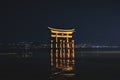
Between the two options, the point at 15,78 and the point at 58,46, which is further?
the point at 58,46

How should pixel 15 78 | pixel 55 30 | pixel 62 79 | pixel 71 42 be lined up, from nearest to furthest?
pixel 62 79 < pixel 15 78 < pixel 55 30 < pixel 71 42

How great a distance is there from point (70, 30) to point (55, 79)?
92.5 feet

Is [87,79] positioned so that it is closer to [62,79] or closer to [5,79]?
[62,79]

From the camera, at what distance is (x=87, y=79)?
1878 centimetres

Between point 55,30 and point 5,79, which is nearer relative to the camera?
point 5,79

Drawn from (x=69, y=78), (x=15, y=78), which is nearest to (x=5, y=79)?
(x=15, y=78)

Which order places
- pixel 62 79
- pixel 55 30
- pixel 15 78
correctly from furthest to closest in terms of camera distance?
pixel 55 30 < pixel 15 78 < pixel 62 79

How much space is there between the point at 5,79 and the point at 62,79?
344 centimetres

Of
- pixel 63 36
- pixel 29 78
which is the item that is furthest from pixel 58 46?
pixel 29 78

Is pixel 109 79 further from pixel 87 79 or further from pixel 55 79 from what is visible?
pixel 55 79

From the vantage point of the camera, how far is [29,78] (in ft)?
64.4

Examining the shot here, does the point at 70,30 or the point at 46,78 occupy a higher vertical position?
the point at 70,30

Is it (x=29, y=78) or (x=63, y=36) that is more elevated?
(x=63, y=36)

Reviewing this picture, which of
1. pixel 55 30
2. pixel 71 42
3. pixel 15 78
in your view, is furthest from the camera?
pixel 71 42
